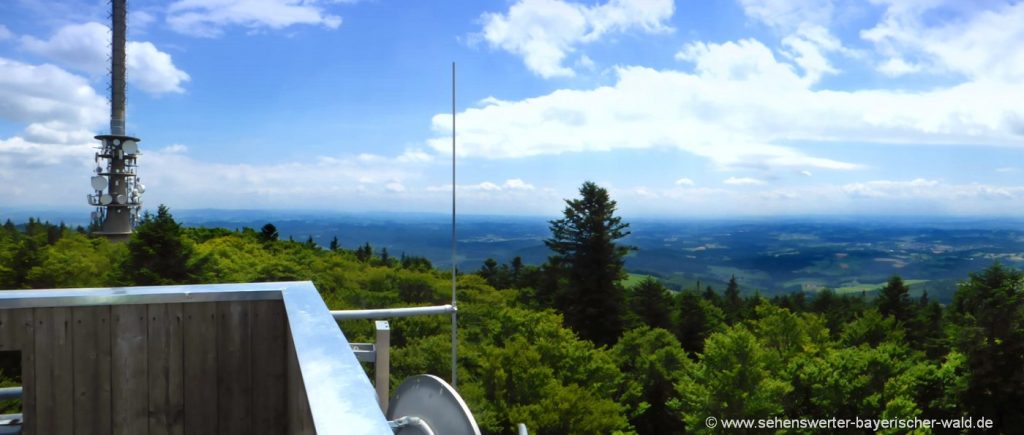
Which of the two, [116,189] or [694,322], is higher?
[116,189]

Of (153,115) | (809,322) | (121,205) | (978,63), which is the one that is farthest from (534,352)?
(978,63)

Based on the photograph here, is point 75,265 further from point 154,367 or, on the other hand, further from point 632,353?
point 154,367

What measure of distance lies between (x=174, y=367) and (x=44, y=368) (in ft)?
1.13

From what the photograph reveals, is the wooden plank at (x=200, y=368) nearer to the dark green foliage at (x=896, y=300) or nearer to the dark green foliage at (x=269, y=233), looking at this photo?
the dark green foliage at (x=896, y=300)

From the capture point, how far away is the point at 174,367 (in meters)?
2.04

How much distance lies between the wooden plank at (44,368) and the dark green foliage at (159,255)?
22.0 meters

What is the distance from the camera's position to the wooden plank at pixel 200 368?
2.05m

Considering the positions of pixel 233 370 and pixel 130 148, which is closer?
pixel 233 370

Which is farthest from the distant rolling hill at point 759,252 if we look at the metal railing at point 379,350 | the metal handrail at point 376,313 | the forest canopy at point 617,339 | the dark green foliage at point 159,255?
the metal railing at point 379,350

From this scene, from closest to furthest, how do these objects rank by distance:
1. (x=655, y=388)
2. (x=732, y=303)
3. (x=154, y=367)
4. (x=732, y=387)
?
(x=154, y=367) → (x=732, y=387) → (x=655, y=388) → (x=732, y=303)

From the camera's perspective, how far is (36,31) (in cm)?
4775

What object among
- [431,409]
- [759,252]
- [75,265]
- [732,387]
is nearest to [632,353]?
[732,387]

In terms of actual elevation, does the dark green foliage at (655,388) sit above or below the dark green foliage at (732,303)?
below

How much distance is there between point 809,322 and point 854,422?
33.4 ft
